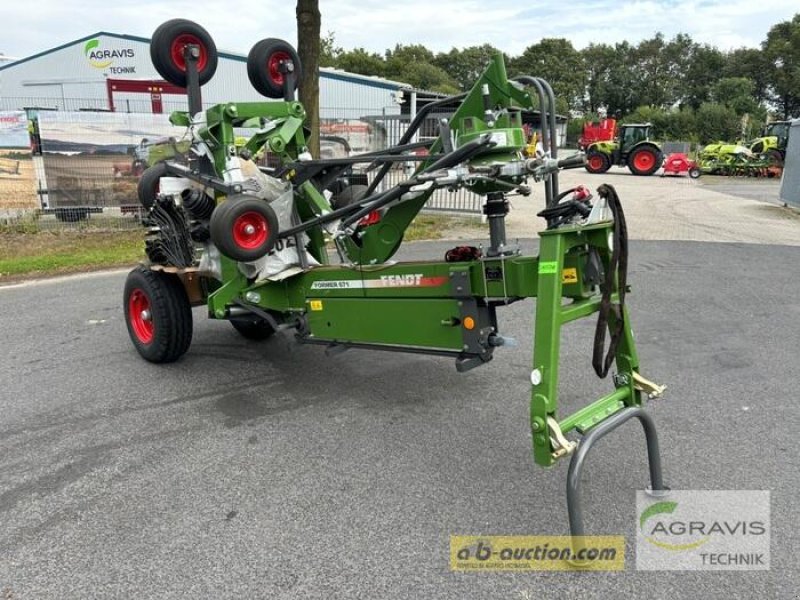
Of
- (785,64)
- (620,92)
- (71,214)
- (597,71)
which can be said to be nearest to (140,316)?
(71,214)

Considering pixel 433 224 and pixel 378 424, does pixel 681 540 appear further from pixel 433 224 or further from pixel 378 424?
pixel 433 224

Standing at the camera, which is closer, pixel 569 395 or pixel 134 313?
pixel 569 395

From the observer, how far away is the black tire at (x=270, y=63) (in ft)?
17.1

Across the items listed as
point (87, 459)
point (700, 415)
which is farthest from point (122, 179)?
point (700, 415)

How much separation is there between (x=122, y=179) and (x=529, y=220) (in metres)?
8.42

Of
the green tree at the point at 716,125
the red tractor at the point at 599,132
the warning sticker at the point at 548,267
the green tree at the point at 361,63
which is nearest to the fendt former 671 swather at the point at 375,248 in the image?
the warning sticker at the point at 548,267

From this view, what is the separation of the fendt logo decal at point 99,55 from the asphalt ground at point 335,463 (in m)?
35.8

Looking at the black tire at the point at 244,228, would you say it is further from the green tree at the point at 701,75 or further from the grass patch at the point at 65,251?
the green tree at the point at 701,75

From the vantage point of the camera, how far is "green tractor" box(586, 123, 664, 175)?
2662cm

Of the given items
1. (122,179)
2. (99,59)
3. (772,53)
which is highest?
(772,53)

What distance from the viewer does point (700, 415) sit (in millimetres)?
3945

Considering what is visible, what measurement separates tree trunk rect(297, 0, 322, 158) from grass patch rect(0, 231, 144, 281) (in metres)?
3.60

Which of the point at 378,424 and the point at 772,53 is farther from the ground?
the point at 772,53

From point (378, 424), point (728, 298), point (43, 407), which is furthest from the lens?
point (728, 298)
